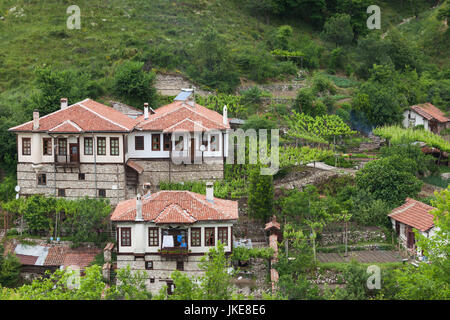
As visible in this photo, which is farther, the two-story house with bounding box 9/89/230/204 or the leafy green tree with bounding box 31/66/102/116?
the leafy green tree with bounding box 31/66/102/116

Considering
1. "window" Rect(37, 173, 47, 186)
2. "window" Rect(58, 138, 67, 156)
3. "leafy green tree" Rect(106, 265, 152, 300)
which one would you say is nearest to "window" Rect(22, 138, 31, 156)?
"window" Rect(37, 173, 47, 186)

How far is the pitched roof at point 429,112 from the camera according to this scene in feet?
171

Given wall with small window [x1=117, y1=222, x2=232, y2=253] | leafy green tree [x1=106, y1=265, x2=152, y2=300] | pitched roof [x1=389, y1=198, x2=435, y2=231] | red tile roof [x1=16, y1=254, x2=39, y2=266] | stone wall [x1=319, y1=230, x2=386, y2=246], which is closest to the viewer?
leafy green tree [x1=106, y1=265, x2=152, y2=300]

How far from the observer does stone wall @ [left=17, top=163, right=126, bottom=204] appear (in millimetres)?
38000

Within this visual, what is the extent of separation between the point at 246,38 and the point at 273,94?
13313 mm

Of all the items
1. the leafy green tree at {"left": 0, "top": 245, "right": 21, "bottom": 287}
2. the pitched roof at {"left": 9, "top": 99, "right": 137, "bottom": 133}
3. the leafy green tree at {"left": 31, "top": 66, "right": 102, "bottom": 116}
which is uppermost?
the leafy green tree at {"left": 31, "top": 66, "right": 102, "bottom": 116}

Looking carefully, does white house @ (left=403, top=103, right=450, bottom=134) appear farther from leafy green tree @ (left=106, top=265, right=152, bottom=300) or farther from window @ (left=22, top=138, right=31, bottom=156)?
leafy green tree @ (left=106, top=265, right=152, bottom=300)

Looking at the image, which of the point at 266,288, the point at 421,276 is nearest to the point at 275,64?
the point at 266,288

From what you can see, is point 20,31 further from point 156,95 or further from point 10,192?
point 10,192

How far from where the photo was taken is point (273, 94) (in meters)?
54.2

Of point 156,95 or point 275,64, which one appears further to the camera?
point 275,64

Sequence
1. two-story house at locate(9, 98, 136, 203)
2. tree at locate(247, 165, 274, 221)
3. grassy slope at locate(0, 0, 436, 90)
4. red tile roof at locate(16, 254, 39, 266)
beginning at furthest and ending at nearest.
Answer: grassy slope at locate(0, 0, 436, 90), two-story house at locate(9, 98, 136, 203), tree at locate(247, 165, 274, 221), red tile roof at locate(16, 254, 39, 266)

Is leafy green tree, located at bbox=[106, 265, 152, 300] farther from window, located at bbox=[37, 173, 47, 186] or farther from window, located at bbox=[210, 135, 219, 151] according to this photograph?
window, located at bbox=[210, 135, 219, 151]

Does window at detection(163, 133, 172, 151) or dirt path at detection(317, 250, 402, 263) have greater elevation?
window at detection(163, 133, 172, 151)
